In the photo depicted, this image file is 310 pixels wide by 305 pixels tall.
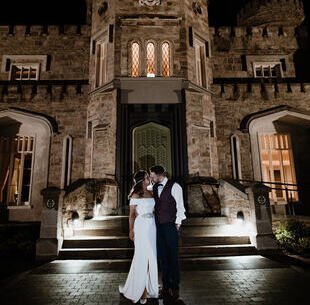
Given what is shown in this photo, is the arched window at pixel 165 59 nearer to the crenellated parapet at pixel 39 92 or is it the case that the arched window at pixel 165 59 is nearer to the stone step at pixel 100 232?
the crenellated parapet at pixel 39 92

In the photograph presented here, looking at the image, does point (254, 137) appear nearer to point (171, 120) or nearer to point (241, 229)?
point (171, 120)

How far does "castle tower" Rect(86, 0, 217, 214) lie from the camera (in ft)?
37.8

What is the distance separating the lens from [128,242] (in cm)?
773

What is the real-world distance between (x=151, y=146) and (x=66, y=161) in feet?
12.7

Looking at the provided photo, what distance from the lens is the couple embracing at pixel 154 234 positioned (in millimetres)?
4242

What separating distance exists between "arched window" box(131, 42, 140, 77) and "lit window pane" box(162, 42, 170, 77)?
1.08m

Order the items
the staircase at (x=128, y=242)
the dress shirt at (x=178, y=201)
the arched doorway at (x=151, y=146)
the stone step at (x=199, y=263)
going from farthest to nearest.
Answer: the arched doorway at (x=151, y=146), the staircase at (x=128, y=242), the stone step at (x=199, y=263), the dress shirt at (x=178, y=201)

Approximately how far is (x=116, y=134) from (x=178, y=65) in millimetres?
Answer: 3991

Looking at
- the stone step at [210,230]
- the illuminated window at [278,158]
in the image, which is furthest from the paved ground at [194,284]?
the illuminated window at [278,158]

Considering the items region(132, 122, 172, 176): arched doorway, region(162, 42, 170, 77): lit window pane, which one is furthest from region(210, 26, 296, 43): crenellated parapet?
region(132, 122, 172, 176): arched doorway

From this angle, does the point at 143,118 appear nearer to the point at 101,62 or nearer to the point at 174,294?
the point at 101,62

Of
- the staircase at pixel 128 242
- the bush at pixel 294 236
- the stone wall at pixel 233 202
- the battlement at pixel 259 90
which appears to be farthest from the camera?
the battlement at pixel 259 90

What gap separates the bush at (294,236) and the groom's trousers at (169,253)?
4735 millimetres

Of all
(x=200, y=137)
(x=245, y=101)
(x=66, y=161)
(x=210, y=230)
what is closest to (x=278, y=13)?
(x=245, y=101)
